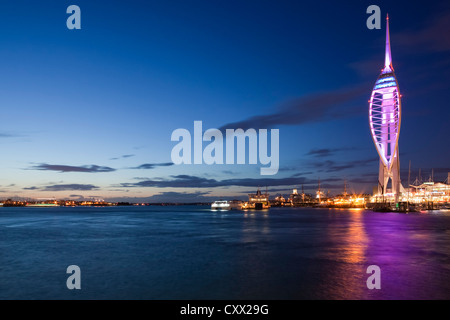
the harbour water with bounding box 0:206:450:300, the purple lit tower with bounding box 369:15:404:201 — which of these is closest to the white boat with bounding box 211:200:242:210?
the purple lit tower with bounding box 369:15:404:201

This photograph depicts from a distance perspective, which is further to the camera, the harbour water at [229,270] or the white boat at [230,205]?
the white boat at [230,205]

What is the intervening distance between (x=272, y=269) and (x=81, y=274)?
516 inches

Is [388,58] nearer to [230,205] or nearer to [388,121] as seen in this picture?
[388,121]

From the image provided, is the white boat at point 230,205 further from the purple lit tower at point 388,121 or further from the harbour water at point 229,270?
the harbour water at point 229,270

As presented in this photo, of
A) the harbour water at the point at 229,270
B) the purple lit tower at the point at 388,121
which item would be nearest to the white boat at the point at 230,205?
the purple lit tower at the point at 388,121

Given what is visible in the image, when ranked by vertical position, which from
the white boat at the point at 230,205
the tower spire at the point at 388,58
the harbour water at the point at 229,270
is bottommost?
the white boat at the point at 230,205

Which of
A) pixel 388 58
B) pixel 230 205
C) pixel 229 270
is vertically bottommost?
pixel 230 205

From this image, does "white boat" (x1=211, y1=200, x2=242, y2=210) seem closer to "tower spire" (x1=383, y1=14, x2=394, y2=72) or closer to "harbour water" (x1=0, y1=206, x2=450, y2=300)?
"tower spire" (x1=383, y1=14, x2=394, y2=72)

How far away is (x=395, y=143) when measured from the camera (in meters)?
136

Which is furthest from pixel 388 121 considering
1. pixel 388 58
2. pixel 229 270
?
pixel 229 270

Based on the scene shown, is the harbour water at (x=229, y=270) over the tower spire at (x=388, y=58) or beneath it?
beneath

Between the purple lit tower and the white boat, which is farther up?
the purple lit tower
